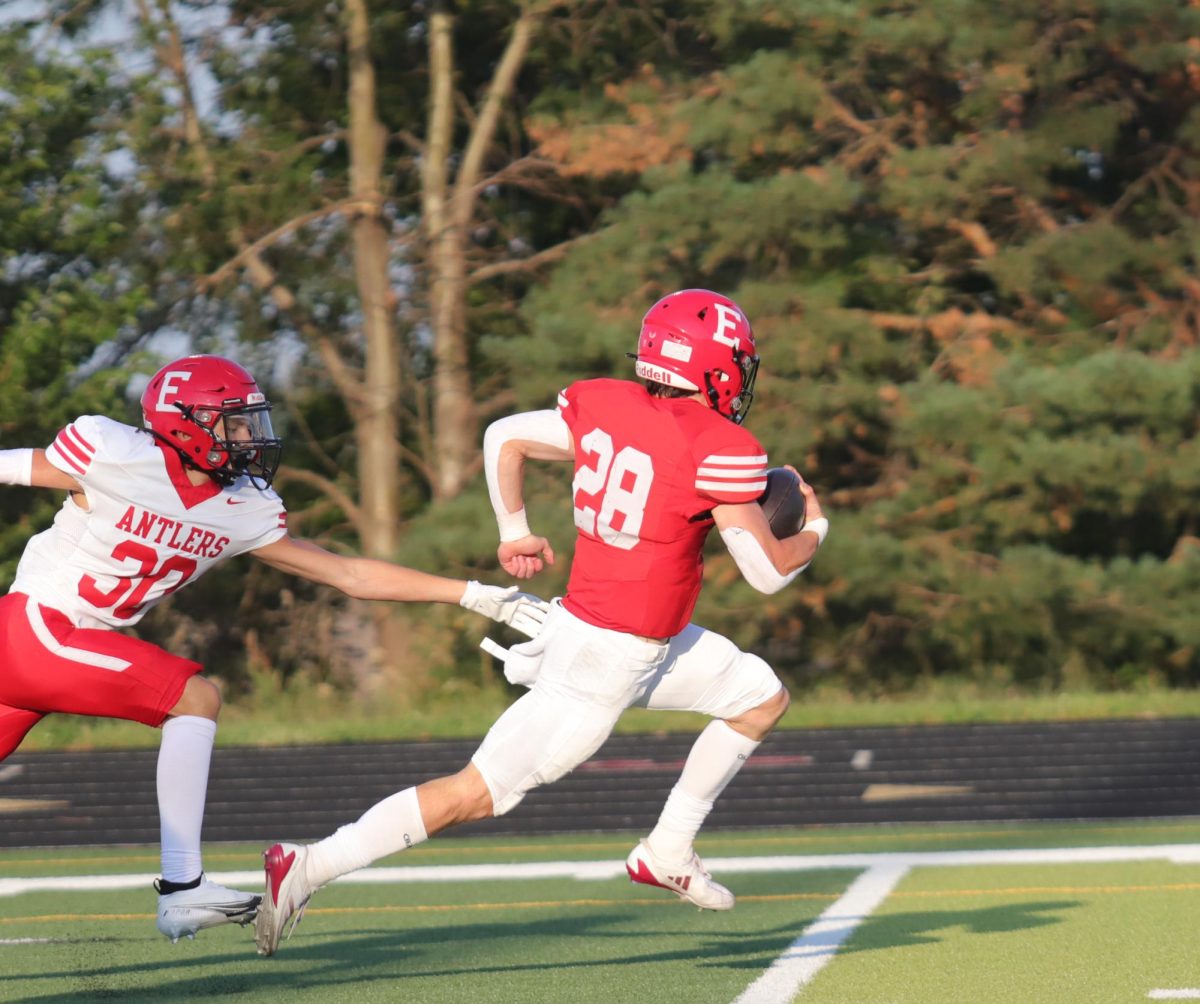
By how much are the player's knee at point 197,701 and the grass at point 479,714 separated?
830cm

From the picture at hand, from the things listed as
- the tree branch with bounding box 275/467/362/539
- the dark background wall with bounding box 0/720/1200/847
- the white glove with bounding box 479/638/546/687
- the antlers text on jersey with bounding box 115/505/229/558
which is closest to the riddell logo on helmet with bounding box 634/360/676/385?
the white glove with bounding box 479/638/546/687

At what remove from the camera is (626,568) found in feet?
16.4

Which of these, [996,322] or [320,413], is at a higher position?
[996,322]

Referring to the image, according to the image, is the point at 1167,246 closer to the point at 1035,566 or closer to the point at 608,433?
the point at 1035,566

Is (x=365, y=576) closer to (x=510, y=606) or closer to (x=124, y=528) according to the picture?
(x=510, y=606)

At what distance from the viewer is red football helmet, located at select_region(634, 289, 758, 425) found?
5.13 m

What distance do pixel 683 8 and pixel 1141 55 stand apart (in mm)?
5611

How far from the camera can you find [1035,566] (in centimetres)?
1570

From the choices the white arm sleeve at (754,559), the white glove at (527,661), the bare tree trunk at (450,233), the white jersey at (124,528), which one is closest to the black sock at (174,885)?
the white jersey at (124,528)

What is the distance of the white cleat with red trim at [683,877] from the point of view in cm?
538

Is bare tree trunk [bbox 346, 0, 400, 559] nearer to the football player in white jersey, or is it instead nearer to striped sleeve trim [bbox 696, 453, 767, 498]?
the football player in white jersey

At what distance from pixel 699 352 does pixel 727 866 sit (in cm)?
425

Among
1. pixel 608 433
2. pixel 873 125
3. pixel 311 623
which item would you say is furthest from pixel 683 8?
pixel 608 433

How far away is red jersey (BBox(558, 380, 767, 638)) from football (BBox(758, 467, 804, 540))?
0.22 metres
